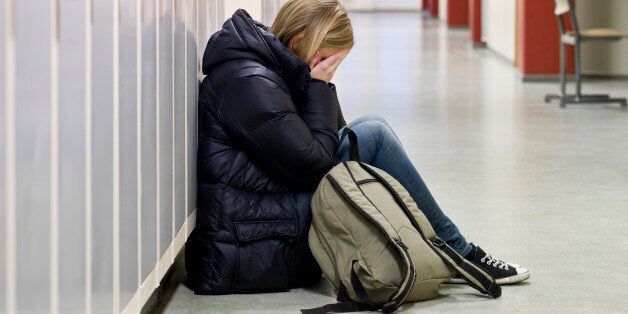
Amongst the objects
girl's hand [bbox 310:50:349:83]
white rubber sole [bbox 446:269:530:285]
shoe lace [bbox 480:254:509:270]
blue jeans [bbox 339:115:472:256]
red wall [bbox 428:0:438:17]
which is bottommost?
white rubber sole [bbox 446:269:530:285]

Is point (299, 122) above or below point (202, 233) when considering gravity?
above

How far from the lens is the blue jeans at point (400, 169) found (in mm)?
3533

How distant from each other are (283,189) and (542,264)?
1.00 m

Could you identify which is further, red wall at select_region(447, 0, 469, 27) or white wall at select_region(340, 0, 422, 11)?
white wall at select_region(340, 0, 422, 11)

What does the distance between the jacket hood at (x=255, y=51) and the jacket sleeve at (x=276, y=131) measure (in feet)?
0.32

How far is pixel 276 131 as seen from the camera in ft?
10.6

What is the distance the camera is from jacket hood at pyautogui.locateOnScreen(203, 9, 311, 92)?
10.9 ft

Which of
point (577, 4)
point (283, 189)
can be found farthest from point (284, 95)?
point (577, 4)

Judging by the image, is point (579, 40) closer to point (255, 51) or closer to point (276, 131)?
point (255, 51)

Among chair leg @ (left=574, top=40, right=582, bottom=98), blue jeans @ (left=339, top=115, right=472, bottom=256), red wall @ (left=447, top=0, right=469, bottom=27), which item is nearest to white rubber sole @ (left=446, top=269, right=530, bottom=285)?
blue jeans @ (left=339, top=115, right=472, bottom=256)

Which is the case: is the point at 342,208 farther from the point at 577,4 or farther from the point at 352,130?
the point at 577,4

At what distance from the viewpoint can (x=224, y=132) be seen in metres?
3.39

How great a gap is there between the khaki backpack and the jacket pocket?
9cm

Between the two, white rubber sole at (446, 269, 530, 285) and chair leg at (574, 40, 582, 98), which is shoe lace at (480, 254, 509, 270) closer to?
white rubber sole at (446, 269, 530, 285)
